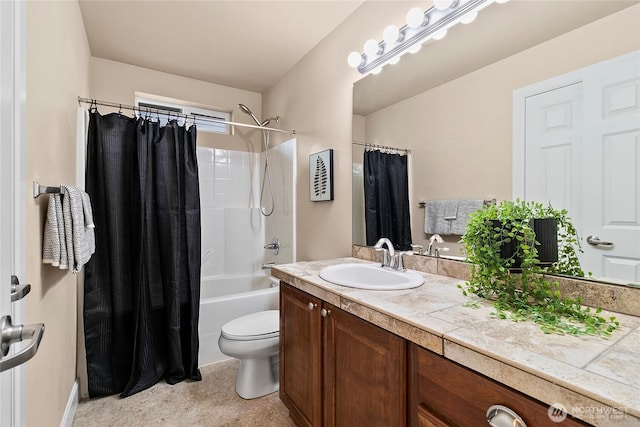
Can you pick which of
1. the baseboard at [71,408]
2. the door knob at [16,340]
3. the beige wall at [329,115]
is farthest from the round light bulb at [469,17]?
the baseboard at [71,408]

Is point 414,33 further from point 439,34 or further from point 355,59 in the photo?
point 355,59

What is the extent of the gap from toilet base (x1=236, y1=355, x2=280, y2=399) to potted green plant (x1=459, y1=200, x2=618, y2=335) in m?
1.46

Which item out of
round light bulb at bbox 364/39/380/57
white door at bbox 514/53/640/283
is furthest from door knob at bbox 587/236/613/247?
round light bulb at bbox 364/39/380/57

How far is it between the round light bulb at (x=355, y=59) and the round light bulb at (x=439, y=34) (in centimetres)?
46

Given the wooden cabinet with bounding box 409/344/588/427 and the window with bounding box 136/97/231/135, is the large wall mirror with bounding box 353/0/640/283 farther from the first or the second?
the window with bounding box 136/97/231/135

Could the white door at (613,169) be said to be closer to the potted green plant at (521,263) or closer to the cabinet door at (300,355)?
the potted green plant at (521,263)

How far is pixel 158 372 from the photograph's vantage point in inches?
83.3

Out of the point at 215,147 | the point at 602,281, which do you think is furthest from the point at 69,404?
the point at 602,281

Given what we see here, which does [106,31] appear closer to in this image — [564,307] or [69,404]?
[69,404]

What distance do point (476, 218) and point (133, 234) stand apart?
2.16m

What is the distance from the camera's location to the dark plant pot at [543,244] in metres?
0.99

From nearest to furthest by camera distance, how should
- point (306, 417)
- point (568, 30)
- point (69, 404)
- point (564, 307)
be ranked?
point (564, 307) < point (568, 30) < point (306, 417) < point (69, 404)

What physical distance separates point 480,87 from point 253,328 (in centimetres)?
187

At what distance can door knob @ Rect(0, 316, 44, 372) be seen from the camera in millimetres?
557
